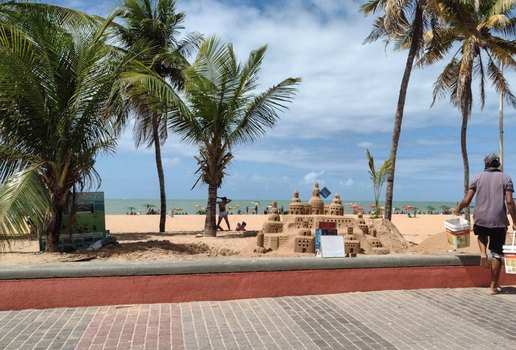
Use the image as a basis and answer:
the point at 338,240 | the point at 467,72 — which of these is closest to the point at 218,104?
the point at 338,240

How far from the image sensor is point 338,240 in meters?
6.91

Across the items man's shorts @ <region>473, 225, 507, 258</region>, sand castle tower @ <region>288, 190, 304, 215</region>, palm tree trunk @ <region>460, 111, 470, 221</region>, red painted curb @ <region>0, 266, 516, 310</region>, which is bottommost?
red painted curb @ <region>0, 266, 516, 310</region>

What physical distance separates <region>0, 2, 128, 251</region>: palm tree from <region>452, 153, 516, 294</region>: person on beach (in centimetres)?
679

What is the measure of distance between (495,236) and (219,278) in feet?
12.6

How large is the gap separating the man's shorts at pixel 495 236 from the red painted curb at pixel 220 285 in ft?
2.07

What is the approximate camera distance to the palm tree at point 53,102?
8.37 metres

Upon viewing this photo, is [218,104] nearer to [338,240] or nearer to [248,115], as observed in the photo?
[248,115]

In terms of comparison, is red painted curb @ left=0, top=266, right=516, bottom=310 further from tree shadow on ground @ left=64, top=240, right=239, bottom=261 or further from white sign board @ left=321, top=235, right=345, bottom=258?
tree shadow on ground @ left=64, top=240, right=239, bottom=261

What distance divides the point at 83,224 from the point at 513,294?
8.18 meters

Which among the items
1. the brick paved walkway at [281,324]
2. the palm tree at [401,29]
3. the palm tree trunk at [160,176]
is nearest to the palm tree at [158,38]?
the palm tree trunk at [160,176]

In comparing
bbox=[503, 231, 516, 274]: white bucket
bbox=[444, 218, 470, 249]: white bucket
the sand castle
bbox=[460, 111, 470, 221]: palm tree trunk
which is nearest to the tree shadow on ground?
the sand castle

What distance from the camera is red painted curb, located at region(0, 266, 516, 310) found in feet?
18.5

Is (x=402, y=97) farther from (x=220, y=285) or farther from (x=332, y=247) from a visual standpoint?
(x=220, y=285)

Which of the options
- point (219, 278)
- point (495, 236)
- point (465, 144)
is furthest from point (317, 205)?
point (465, 144)
